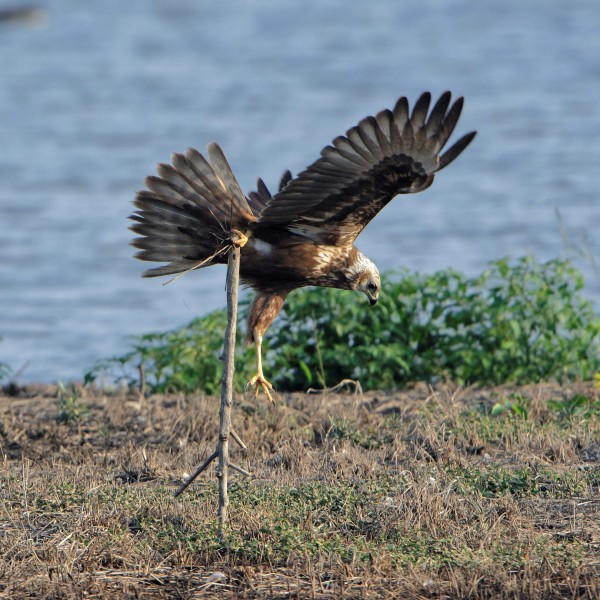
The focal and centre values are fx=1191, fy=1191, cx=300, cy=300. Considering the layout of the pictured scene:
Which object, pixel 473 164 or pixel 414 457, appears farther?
pixel 473 164

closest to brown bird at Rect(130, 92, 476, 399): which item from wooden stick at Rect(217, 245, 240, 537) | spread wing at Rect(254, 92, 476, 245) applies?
spread wing at Rect(254, 92, 476, 245)

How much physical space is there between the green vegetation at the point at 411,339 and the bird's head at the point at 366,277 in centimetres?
132

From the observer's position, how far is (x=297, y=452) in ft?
20.1

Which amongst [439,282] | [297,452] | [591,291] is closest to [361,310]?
[439,282]

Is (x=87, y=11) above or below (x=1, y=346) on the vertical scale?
above

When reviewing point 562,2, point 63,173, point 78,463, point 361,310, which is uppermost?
point 562,2

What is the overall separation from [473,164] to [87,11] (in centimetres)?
1542

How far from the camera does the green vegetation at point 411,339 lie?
8.02m

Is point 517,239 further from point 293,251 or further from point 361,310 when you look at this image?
point 293,251

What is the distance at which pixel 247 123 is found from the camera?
1823cm

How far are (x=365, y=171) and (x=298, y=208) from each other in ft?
1.53

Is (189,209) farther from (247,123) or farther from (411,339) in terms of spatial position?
(247,123)

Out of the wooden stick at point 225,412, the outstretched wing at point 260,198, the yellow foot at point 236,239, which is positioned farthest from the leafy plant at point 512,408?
the wooden stick at point 225,412

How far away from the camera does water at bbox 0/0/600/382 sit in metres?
12.3
